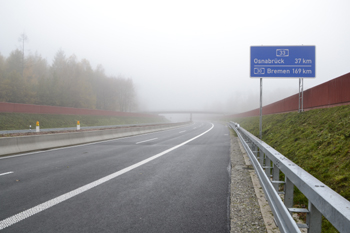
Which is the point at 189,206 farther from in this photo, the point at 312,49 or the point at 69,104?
the point at 69,104

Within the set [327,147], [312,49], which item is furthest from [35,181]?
[312,49]

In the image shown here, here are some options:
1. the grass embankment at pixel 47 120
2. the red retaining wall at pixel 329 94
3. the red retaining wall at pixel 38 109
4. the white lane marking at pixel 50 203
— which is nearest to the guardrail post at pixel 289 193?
the white lane marking at pixel 50 203

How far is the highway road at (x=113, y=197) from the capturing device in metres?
3.43

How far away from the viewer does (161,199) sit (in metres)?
4.52

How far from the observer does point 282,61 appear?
36.5 feet

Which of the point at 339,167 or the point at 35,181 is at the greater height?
the point at 339,167

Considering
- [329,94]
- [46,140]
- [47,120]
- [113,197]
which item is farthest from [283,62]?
[47,120]

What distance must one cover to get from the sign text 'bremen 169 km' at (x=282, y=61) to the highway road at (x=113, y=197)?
5961 mm

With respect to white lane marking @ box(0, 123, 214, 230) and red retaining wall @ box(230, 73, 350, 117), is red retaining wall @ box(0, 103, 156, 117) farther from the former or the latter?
red retaining wall @ box(230, 73, 350, 117)

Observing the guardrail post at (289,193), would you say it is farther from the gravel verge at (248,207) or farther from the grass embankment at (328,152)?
the grass embankment at (328,152)

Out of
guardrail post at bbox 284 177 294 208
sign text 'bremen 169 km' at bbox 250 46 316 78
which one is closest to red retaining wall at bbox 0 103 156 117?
sign text 'bremen 169 km' at bbox 250 46 316 78

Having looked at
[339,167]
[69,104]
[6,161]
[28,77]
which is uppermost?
[28,77]

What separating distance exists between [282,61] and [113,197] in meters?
10.2

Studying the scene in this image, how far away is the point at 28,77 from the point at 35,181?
186 feet
